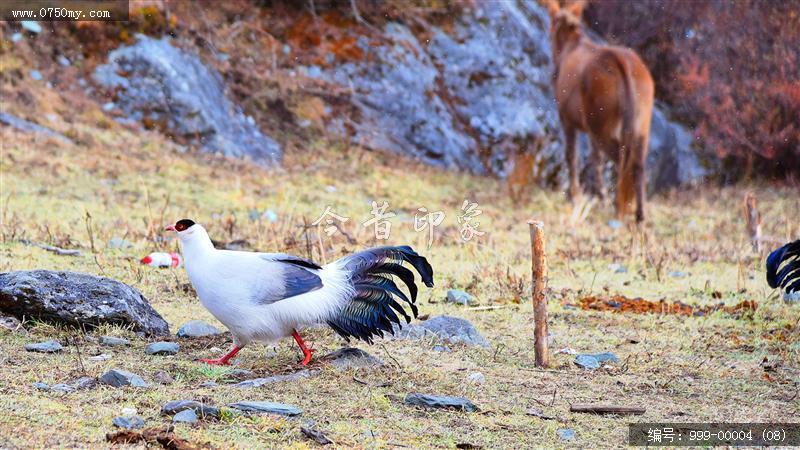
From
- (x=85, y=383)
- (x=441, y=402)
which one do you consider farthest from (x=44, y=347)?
(x=441, y=402)

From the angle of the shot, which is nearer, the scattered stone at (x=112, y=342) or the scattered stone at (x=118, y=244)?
the scattered stone at (x=112, y=342)

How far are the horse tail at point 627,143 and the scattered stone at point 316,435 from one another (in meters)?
9.83

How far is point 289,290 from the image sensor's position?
18.1 feet

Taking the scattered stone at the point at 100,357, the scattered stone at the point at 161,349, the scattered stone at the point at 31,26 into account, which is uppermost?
the scattered stone at the point at 31,26

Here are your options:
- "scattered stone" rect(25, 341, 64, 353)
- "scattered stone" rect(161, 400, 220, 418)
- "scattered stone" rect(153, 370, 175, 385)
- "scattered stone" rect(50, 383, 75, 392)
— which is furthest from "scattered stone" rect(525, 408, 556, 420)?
"scattered stone" rect(25, 341, 64, 353)

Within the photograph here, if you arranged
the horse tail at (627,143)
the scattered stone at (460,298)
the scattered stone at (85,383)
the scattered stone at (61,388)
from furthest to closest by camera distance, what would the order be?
the horse tail at (627,143), the scattered stone at (460,298), the scattered stone at (85,383), the scattered stone at (61,388)

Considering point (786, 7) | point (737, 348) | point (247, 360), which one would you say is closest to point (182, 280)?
point (247, 360)

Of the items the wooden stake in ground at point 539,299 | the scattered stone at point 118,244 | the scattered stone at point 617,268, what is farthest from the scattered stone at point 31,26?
the wooden stake in ground at point 539,299

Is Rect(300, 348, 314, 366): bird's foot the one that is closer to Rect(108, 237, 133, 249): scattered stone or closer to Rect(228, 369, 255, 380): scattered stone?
Rect(228, 369, 255, 380): scattered stone

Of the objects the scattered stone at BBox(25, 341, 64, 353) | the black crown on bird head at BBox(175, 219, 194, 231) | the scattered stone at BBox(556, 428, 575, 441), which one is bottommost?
the scattered stone at BBox(556, 428, 575, 441)

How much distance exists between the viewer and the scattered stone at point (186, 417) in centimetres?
453

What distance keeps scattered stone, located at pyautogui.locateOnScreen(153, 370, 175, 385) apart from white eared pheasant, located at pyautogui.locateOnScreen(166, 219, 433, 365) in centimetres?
44

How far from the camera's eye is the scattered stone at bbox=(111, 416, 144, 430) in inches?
172

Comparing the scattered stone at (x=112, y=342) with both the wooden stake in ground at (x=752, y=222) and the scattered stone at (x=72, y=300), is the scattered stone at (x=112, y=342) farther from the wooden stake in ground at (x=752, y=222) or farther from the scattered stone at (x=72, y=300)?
the wooden stake in ground at (x=752, y=222)
